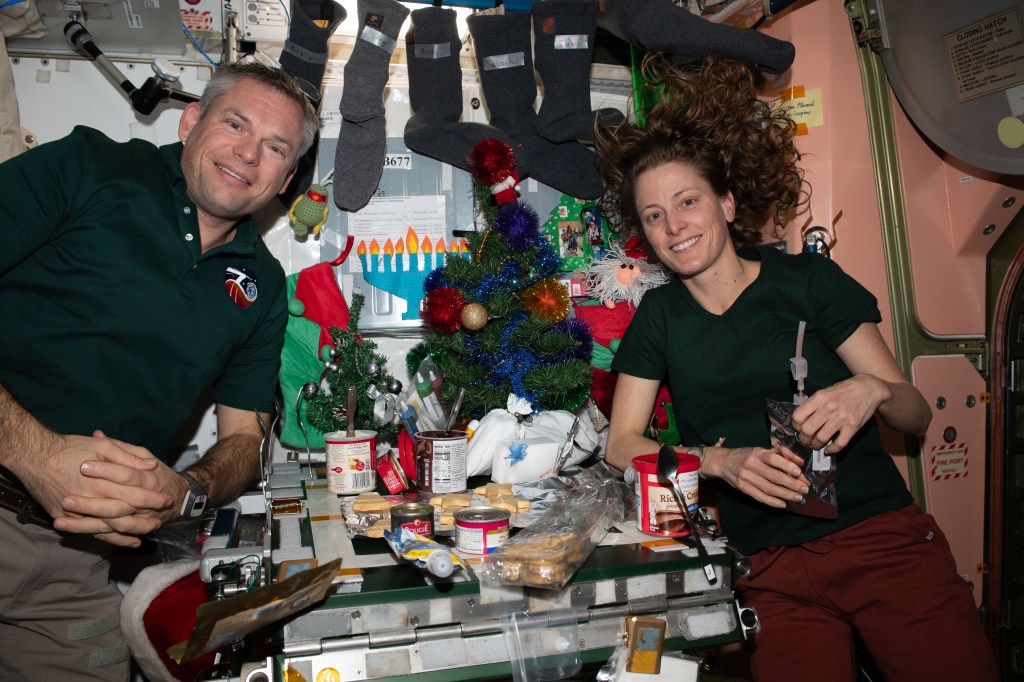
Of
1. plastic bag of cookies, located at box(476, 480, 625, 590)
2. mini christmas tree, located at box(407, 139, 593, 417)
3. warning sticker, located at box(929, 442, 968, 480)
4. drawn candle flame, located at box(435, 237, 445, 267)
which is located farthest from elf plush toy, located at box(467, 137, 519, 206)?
warning sticker, located at box(929, 442, 968, 480)

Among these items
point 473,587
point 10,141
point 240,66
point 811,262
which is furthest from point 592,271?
point 10,141

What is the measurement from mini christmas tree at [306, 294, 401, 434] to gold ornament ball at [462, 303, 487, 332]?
0.92 feet

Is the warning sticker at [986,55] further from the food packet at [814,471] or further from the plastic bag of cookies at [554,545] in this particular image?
the plastic bag of cookies at [554,545]

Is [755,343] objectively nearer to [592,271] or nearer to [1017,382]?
[592,271]

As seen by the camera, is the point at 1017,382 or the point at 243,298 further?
the point at 1017,382

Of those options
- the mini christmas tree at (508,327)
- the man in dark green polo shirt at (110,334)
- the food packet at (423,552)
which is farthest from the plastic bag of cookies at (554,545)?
the man in dark green polo shirt at (110,334)

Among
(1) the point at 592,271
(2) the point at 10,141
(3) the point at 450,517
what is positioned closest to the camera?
(3) the point at 450,517

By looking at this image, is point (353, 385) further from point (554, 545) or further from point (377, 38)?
point (377, 38)

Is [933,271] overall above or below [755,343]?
above

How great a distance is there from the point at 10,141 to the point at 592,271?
70.0 inches

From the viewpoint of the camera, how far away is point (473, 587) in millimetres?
1183

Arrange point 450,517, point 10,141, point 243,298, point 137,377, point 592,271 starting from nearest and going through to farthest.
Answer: point 450,517
point 137,377
point 243,298
point 10,141
point 592,271

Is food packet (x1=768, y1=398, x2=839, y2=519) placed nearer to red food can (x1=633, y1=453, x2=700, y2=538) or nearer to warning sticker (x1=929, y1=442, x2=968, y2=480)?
red food can (x1=633, y1=453, x2=700, y2=538)

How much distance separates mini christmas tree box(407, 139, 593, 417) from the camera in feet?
6.56
